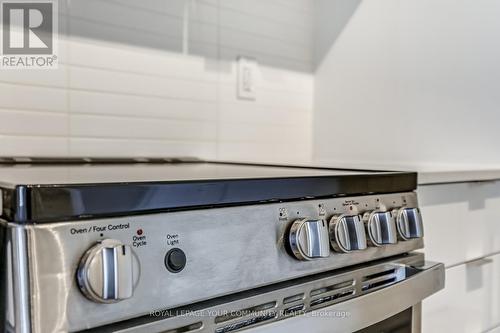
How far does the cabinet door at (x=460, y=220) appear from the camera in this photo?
0.95m

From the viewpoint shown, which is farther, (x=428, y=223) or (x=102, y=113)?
(x=102, y=113)

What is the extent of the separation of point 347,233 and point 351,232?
1 centimetres

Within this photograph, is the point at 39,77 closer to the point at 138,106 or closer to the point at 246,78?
the point at 138,106

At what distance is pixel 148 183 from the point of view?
1.53ft

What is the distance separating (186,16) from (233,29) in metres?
0.17

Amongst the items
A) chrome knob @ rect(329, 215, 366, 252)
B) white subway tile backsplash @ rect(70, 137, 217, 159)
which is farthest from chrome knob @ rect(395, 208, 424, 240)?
white subway tile backsplash @ rect(70, 137, 217, 159)

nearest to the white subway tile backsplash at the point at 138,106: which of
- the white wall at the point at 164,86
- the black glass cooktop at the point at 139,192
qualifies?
the white wall at the point at 164,86

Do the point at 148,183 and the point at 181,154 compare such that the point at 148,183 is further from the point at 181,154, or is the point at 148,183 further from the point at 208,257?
the point at 181,154

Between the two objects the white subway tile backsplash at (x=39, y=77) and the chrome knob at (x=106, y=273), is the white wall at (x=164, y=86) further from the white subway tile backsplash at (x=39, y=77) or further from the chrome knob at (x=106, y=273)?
the chrome knob at (x=106, y=273)

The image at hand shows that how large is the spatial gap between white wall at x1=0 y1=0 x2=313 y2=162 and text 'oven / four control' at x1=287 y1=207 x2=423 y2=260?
65 centimetres

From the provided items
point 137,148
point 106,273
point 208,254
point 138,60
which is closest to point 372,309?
point 208,254

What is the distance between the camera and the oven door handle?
1.86 feet

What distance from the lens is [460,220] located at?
1.03m

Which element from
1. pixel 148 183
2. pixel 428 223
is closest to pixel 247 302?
pixel 148 183
